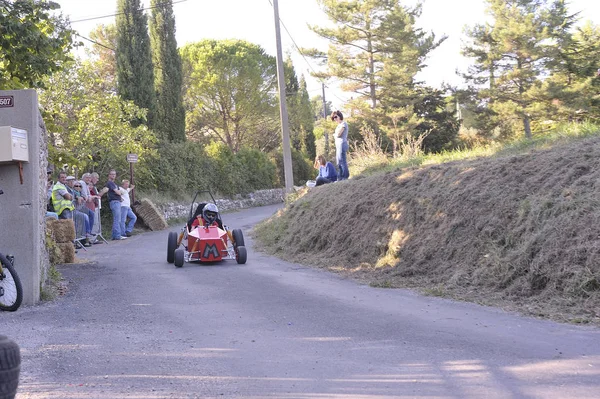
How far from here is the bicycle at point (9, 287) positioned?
25.4 ft

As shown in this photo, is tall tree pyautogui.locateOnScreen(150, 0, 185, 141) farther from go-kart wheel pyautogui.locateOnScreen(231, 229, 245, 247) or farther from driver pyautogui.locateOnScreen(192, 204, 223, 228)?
go-kart wheel pyautogui.locateOnScreen(231, 229, 245, 247)

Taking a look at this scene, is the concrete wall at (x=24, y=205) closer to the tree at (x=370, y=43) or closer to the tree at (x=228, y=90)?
the tree at (x=370, y=43)

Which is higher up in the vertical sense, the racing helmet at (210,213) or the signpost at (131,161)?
the signpost at (131,161)

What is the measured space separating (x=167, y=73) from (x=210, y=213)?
2640cm

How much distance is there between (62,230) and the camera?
13.0 meters

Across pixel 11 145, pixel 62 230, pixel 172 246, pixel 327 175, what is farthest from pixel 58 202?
pixel 11 145

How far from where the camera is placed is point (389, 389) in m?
4.63

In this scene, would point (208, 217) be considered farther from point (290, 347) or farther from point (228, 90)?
point (228, 90)

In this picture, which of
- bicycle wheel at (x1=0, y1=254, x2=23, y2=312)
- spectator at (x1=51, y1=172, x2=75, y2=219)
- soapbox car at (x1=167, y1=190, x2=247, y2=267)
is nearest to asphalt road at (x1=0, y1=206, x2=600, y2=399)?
bicycle wheel at (x1=0, y1=254, x2=23, y2=312)

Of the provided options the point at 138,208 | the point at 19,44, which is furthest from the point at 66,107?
the point at 19,44

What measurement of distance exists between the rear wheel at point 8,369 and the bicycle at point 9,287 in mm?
4752

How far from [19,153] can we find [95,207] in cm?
1062

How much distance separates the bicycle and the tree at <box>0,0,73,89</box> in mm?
4136

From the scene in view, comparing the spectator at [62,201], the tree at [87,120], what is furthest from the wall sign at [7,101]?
the tree at [87,120]
